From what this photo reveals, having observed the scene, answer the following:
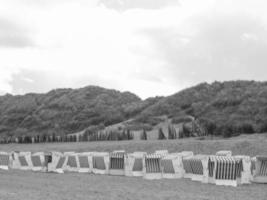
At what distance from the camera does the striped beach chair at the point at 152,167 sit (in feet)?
82.5

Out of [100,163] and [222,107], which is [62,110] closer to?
[222,107]

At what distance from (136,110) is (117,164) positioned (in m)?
64.2

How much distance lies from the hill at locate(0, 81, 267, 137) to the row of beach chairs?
22067 mm

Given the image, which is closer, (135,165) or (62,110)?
(135,165)

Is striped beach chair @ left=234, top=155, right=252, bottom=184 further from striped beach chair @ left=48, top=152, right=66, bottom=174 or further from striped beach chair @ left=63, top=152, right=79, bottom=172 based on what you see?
striped beach chair @ left=48, top=152, right=66, bottom=174

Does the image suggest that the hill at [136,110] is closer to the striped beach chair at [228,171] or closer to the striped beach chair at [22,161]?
the striped beach chair at [22,161]

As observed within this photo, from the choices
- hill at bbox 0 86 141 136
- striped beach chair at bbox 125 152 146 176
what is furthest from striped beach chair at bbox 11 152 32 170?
hill at bbox 0 86 141 136

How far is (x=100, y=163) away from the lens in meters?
29.2

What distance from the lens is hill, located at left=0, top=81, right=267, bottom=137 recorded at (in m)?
61.4

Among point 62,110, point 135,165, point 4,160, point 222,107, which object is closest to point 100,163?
point 135,165

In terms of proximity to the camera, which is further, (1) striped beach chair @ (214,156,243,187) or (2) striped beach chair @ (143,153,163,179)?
(2) striped beach chair @ (143,153,163,179)

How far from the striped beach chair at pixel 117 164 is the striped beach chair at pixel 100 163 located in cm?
25

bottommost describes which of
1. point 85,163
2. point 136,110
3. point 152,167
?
point 152,167

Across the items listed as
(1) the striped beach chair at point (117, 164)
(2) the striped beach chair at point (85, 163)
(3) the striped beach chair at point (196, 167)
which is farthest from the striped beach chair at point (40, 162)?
(3) the striped beach chair at point (196, 167)
